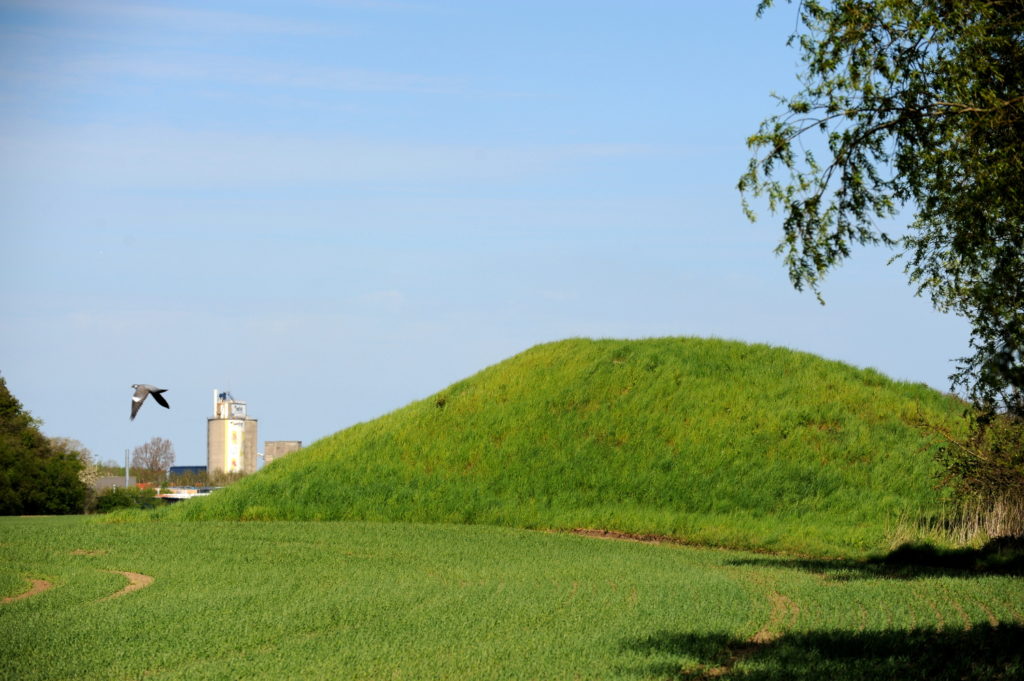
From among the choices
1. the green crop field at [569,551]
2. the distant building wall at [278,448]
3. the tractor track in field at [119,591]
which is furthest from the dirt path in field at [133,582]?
the distant building wall at [278,448]

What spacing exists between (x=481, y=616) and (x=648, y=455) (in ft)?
90.7

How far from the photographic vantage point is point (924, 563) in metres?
29.7

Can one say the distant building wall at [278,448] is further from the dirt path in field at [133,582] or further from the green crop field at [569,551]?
the dirt path in field at [133,582]

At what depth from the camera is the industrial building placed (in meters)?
138

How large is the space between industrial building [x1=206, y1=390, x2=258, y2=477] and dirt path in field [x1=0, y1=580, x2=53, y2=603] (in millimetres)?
116580

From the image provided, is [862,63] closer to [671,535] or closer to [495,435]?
[671,535]

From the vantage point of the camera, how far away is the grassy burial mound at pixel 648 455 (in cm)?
3949

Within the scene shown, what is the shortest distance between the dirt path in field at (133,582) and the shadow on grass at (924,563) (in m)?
15.5

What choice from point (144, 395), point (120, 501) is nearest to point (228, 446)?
point (120, 501)

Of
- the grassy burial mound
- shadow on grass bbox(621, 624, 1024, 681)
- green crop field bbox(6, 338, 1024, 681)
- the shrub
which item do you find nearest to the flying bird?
green crop field bbox(6, 338, 1024, 681)

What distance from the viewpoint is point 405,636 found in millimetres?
16359

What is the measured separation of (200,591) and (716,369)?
34878mm

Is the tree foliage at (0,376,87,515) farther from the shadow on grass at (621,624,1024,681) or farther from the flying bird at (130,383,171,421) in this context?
the shadow on grass at (621,624,1024,681)

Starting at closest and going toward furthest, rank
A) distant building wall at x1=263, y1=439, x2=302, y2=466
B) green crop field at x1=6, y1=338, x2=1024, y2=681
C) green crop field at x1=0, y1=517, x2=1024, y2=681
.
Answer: green crop field at x1=0, y1=517, x2=1024, y2=681, green crop field at x1=6, y1=338, x2=1024, y2=681, distant building wall at x1=263, y1=439, x2=302, y2=466
